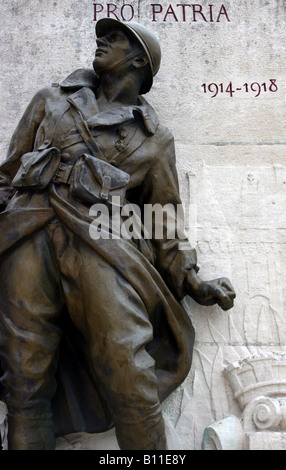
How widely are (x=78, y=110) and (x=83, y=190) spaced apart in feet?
1.85

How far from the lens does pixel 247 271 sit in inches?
170

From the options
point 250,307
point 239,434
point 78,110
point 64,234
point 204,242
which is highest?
point 78,110

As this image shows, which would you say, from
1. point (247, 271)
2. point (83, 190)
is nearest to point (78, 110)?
point (83, 190)

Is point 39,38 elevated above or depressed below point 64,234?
above

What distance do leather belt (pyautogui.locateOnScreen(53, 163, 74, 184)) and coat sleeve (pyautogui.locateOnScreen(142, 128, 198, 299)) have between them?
0.58 m

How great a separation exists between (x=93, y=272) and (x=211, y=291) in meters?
0.84

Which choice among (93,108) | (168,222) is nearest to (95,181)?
(93,108)

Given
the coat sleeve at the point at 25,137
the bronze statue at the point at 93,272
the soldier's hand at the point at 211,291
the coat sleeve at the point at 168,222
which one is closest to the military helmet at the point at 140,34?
the bronze statue at the point at 93,272

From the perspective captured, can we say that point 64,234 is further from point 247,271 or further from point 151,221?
point 247,271

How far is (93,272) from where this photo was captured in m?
3.49

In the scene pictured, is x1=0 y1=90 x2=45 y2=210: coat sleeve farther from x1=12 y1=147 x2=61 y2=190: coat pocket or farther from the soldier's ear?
the soldier's ear

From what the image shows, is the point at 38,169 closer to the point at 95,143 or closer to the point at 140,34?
the point at 95,143
